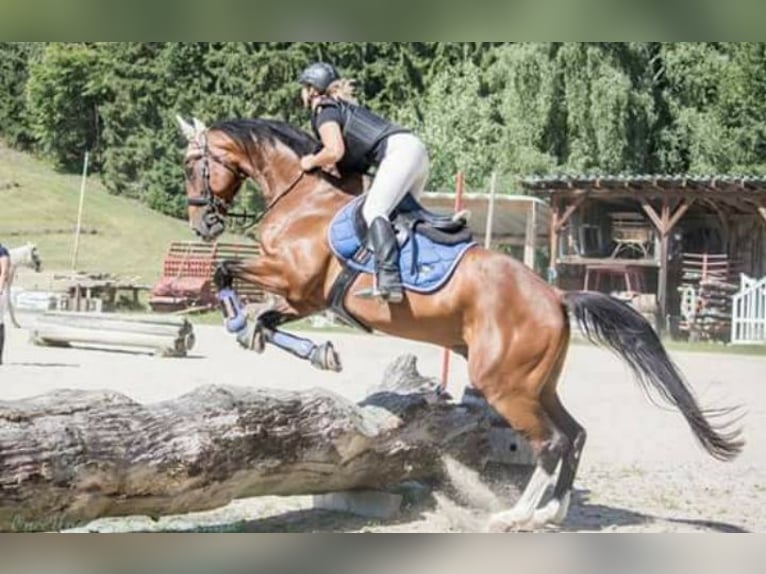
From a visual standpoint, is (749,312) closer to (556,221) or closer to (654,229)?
(654,229)

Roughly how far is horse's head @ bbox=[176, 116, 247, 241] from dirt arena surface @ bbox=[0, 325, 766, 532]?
1.02 meters

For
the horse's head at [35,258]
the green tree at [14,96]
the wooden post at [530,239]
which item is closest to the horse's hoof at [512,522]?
the wooden post at [530,239]

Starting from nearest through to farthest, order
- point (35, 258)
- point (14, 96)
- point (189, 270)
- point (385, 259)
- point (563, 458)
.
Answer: point (385, 259)
point (563, 458)
point (14, 96)
point (35, 258)
point (189, 270)

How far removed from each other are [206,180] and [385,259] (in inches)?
28.6

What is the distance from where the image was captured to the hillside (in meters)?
6.26

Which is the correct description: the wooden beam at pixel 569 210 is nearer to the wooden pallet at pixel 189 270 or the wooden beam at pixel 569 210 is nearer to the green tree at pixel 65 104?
the wooden pallet at pixel 189 270

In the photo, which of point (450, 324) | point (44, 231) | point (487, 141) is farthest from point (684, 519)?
point (44, 231)

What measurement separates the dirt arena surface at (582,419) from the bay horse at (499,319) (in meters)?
0.40

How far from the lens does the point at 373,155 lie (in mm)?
3848

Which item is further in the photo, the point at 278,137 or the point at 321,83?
the point at 278,137

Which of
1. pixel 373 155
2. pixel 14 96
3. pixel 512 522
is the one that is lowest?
pixel 512 522

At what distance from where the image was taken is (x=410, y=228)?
376cm

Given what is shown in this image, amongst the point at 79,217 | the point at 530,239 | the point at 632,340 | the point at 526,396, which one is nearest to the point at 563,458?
the point at 526,396

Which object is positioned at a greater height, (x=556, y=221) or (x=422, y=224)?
(x=556, y=221)
